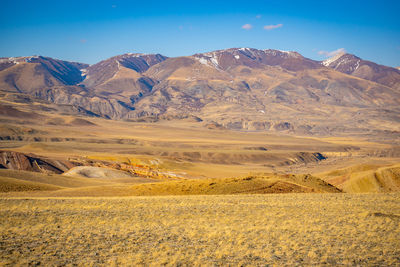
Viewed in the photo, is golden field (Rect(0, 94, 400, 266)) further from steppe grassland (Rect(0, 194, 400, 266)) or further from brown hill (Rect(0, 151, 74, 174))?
brown hill (Rect(0, 151, 74, 174))

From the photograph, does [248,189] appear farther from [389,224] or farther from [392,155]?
[392,155]

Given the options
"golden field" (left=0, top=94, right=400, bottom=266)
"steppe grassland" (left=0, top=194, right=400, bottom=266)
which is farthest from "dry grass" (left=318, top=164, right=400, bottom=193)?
"steppe grassland" (left=0, top=194, right=400, bottom=266)

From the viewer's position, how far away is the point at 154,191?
101 ft

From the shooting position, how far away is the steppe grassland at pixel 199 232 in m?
A: 11.9

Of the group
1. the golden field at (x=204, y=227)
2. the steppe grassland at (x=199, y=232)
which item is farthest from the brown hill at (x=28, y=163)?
the steppe grassland at (x=199, y=232)

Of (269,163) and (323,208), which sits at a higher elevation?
(323,208)

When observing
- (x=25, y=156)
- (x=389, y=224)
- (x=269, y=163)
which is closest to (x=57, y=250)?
(x=389, y=224)

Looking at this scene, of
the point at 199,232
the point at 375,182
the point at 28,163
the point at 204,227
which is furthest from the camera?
the point at 28,163

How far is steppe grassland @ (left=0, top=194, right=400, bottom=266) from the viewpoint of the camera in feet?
39.0

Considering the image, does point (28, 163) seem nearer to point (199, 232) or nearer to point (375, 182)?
point (375, 182)

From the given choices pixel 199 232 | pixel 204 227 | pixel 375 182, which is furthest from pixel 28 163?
pixel 199 232

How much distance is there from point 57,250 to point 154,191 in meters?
18.4

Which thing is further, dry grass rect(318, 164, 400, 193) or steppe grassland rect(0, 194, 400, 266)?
dry grass rect(318, 164, 400, 193)

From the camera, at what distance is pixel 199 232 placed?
594 inches
